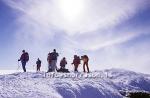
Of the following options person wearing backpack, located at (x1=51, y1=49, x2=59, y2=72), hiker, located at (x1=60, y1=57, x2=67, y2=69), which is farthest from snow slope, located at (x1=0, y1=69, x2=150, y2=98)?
hiker, located at (x1=60, y1=57, x2=67, y2=69)

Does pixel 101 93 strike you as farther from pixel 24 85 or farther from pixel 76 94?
pixel 24 85

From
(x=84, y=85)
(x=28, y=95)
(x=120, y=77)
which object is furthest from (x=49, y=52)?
(x=28, y=95)

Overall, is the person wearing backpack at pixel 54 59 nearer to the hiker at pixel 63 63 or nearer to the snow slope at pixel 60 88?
the hiker at pixel 63 63

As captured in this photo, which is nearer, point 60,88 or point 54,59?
point 60,88

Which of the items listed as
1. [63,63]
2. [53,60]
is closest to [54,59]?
[53,60]

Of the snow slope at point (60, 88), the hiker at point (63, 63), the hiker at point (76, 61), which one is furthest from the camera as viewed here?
the hiker at point (76, 61)

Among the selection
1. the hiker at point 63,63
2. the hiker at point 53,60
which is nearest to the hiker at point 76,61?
the hiker at point 63,63

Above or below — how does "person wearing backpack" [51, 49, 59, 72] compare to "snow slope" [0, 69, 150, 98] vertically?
above

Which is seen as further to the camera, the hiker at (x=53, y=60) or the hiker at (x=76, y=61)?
the hiker at (x=76, y=61)

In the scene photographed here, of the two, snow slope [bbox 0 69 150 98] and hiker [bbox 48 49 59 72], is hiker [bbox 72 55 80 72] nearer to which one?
hiker [bbox 48 49 59 72]

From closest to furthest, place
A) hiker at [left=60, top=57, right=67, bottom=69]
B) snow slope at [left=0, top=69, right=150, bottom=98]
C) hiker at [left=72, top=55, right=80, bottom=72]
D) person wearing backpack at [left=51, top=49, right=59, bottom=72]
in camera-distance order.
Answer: snow slope at [left=0, top=69, right=150, bottom=98] < person wearing backpack at [left=51, top=49, right=59, bottom=72] < hiker at [left=60, top=57, right=67, bottom=69] < hiker at [left=72, top=55, right=80, bottom=72]

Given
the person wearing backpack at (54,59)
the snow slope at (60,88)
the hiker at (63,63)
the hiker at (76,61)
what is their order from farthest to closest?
1. the hiker at (76,61)
2. the hiker at (63,63)
3. the person wearing backpack at (54,59)
4. the snow slope at (60,88)

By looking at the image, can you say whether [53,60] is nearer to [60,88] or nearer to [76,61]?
[76,61]

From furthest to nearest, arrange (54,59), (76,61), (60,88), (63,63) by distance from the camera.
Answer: (76,61), (63,63), (54,59), (60,88)
